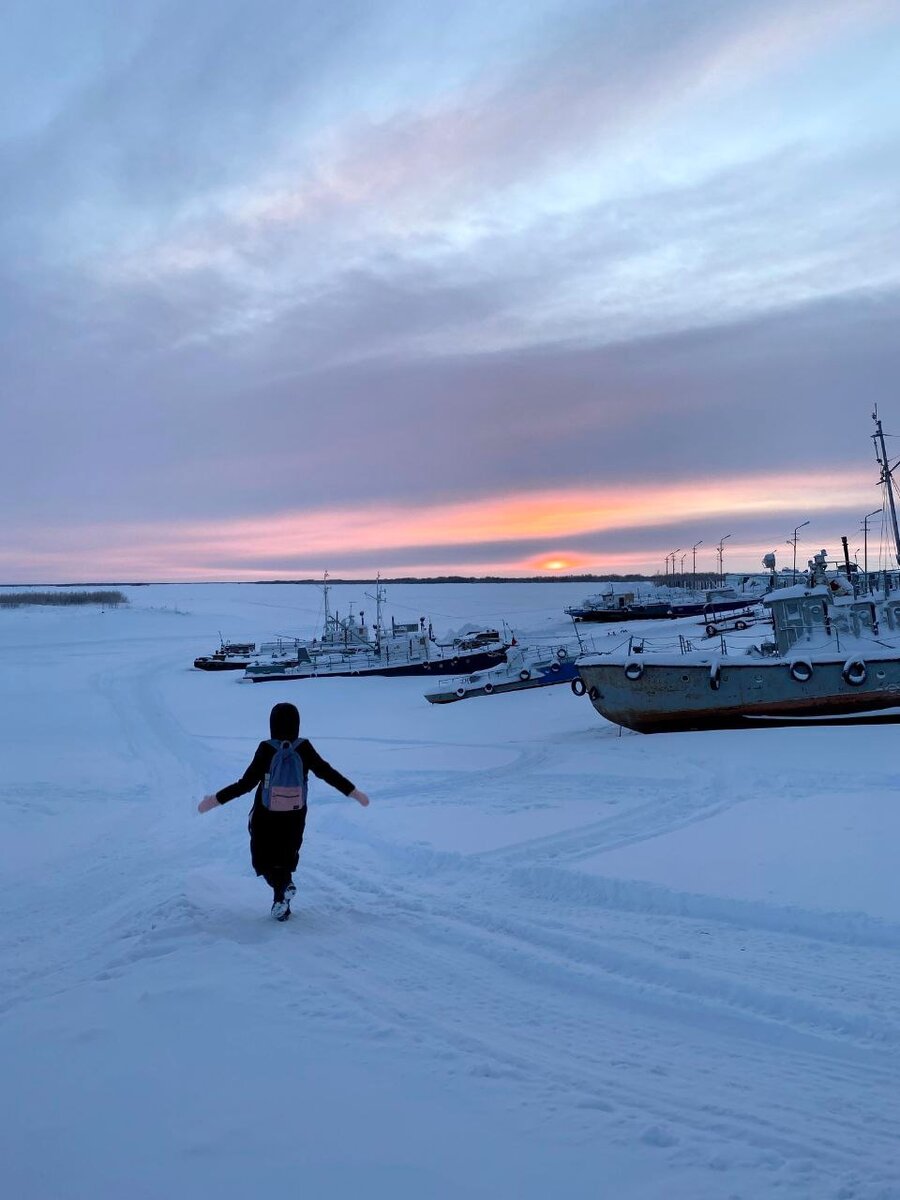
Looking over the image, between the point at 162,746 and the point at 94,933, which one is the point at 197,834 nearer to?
the point at 94,933

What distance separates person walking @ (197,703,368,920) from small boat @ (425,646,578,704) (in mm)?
25379

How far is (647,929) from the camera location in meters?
5.90

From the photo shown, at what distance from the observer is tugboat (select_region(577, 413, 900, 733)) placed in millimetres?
18859

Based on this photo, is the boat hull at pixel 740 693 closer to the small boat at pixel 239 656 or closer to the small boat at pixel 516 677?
→ the small boat at pixel 516 677

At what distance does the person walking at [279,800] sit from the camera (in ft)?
20.4

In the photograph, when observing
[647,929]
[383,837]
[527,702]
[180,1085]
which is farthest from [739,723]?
[180,1085]

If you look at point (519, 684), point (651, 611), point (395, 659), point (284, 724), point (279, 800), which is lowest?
point (519, 684)

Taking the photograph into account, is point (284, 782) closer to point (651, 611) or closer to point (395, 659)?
point (395, 659)

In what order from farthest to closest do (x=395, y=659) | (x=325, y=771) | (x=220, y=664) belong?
(x=220, y=664) < (x=395, y=659) < (x=325, y=771)

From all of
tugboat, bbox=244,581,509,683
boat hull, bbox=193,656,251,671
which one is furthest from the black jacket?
boat hull, bbox=193,656,251,671

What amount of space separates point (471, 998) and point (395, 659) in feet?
130

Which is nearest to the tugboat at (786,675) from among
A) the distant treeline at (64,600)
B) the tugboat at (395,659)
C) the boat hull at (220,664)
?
the tugboat at (395,659)

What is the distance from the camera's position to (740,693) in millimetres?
19250

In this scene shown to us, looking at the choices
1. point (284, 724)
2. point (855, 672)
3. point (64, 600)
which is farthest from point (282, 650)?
point (64, 600)
